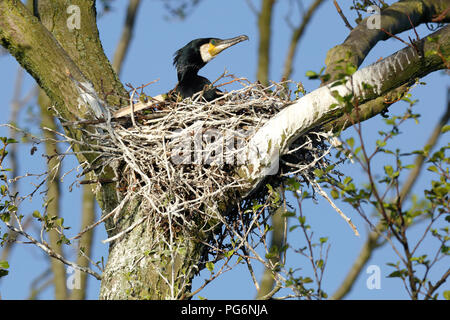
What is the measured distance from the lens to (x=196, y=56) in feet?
16.2

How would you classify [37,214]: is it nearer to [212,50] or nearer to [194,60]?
[194,60]

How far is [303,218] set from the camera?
2637mm

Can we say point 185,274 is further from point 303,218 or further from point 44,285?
point 44,285

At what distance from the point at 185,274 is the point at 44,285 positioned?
4.40 m

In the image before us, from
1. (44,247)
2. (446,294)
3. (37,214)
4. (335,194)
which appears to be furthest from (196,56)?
(446,294)

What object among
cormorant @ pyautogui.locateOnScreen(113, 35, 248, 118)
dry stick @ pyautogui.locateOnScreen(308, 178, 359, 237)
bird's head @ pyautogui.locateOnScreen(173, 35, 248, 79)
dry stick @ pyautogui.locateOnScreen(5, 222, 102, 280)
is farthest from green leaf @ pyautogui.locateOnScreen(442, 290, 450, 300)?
bird's head @ pyautogui.locateOnScreen(173, 35, 248, 79)

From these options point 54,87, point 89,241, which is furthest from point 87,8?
point 89,241

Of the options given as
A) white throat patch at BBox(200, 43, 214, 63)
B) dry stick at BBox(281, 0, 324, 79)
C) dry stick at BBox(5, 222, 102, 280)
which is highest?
dry stick at BBox(281, 0, 324, 79)

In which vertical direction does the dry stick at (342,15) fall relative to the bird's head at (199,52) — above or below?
below

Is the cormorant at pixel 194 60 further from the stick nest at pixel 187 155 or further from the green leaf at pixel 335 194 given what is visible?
the green leaf at pixel 335 194

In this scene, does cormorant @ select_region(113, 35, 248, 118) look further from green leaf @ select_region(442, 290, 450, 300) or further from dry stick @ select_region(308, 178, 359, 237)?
green leaf @ select_region(442, 290, 450, 300)

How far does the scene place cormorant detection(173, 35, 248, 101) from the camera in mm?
4652

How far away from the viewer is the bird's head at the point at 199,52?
16.0 ft

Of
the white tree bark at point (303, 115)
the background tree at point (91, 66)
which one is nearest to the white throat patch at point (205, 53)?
the background tree at point (91, 66)
